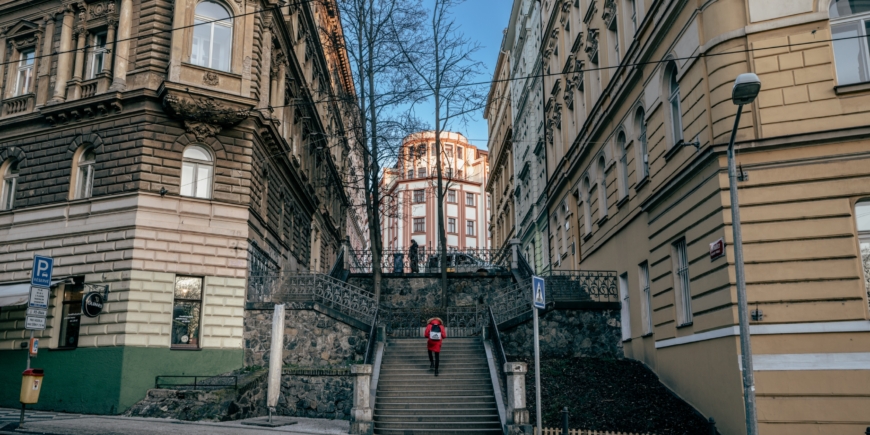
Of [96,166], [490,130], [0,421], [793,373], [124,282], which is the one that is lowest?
[0,421]

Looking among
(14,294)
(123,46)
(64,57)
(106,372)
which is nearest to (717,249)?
(106,372)

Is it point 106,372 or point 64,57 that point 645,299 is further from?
point 64,57

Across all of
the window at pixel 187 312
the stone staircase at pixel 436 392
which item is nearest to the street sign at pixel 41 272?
the window at pixel 187 312

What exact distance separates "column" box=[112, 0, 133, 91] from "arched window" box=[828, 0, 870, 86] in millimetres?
18756

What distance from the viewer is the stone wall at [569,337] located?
20250 mm

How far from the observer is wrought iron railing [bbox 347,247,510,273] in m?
31.4

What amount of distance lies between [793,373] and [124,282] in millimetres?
16807

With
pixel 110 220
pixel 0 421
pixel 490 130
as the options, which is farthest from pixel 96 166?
pixel 490 130

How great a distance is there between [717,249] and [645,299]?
5955mm

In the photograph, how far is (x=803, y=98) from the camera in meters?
13.4

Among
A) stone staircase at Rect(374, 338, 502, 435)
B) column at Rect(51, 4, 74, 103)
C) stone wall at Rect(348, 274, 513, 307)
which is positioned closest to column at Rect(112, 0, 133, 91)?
column at Rect(51, 4, 74, 103)

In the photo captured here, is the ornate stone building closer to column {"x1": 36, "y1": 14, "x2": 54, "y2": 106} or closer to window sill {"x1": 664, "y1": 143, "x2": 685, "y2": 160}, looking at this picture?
column {"x1": 36, "y1": 14, "x2": 54, "y2": 106}

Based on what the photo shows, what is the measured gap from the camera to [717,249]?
44.4 feet

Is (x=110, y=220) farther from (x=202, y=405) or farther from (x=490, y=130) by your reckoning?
(x=490, y=130)
